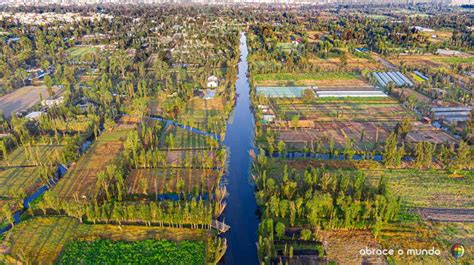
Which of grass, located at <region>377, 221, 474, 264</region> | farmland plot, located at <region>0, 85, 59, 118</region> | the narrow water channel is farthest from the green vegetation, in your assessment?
farmland plot, located at <region>0, 85, 59, 118</region>

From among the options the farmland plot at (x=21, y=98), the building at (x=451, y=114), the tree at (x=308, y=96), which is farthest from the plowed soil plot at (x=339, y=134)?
the farmland plot at (x=21, y=98)

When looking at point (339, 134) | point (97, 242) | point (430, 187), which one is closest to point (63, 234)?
point (97, 242)

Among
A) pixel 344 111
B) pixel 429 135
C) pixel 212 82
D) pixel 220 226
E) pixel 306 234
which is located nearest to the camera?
pixel 306 234

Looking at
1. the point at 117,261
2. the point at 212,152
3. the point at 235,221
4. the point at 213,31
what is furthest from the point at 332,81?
the point at 213,31

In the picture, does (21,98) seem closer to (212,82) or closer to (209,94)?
(209,94)

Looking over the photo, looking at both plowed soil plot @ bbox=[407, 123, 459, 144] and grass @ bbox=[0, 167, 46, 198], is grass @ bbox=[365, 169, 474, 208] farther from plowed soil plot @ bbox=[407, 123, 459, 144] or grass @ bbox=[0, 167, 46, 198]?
grass @ bbox=[0, 167, 46, 198]

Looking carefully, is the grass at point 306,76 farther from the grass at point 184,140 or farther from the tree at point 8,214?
the tree at point 8,214
